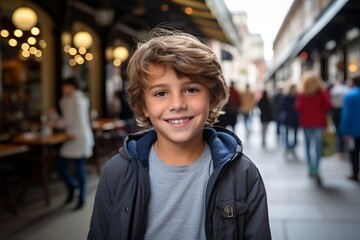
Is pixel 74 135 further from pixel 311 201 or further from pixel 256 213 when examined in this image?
pixel 256 213

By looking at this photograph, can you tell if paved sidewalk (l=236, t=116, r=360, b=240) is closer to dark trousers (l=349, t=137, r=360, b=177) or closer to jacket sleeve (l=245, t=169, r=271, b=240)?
dark trousers (l=349, t=137, r=360, b=177)

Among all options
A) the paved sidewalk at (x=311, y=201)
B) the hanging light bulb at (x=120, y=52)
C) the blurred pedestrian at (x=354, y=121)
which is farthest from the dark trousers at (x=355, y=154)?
the hanging light bulb at (x=120, y=52)

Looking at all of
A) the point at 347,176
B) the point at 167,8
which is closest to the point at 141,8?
the point at 167,8

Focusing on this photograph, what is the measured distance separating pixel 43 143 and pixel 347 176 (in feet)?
15.6

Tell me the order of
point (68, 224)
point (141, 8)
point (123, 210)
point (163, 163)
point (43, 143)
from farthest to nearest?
1. point (141, 8)
2. point (43, 143)
3. point (68, 224)
4. point (163, 163)
5. point (123, 210)

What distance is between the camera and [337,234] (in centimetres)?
417

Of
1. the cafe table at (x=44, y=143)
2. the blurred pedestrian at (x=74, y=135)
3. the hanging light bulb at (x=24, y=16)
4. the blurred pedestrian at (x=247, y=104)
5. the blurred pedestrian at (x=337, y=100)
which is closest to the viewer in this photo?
the blurred pedestrian at (x=74, y=135)

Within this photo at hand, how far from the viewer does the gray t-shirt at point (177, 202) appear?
149 centimetres

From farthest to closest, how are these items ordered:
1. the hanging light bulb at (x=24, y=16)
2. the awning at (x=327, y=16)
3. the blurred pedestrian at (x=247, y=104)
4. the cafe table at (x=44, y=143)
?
the blurred pedestrian at (x=247, y=104) → the awning at (x=327, y=16) → the hanging light bulb at (x=24, y=16) → the cafe table at (x=44, y=143)

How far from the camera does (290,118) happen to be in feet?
29.4

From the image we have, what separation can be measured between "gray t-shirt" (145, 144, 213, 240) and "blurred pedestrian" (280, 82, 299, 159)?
769 cm

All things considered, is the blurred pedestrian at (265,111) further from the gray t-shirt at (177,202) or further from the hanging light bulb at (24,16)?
the gray t-shirt at (177,202)

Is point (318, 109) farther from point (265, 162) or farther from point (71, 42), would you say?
point (71, 42)

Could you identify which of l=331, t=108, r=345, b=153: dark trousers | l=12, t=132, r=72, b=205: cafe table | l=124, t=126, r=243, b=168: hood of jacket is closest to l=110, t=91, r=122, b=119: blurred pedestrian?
l=12, t=132, r=72, b=205: cafe table
